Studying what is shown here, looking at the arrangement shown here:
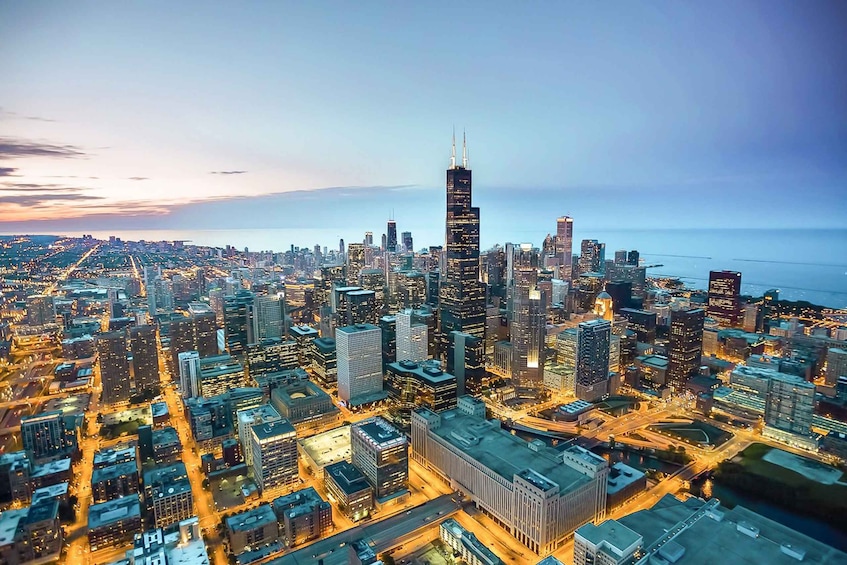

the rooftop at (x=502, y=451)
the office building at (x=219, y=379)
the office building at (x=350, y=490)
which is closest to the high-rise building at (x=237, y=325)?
the office building at (x=219, y=379)

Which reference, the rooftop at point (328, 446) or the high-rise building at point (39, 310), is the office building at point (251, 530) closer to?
the rooftop at point (328, 446)

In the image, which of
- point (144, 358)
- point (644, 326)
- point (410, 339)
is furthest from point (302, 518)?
point (644, 326)

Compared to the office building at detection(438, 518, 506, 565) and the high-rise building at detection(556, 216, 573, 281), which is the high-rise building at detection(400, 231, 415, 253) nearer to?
the high-rise building at detection(556, 216, 573, 281)

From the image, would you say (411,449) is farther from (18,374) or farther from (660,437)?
(18,374)

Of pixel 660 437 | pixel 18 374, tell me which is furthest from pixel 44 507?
pixel 660 437

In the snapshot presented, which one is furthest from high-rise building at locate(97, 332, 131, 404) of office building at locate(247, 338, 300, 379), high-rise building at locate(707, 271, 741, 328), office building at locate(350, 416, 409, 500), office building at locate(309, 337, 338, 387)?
high-rise building at locate(707, 271, 741, 328)

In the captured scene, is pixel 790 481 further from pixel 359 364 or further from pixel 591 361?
pixel 359 364
